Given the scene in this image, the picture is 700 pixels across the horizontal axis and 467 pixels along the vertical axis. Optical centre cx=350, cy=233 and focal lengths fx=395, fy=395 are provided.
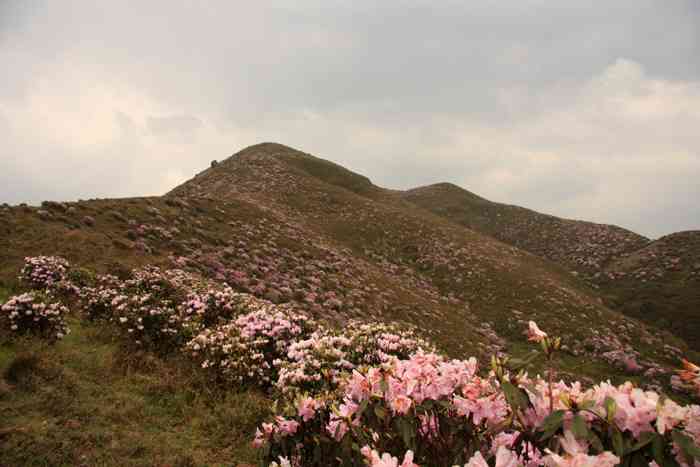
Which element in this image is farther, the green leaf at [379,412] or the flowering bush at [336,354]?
the flowering bush at [336,354]

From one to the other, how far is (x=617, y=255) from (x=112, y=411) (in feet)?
191

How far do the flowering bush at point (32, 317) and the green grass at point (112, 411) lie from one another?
429 millimetres

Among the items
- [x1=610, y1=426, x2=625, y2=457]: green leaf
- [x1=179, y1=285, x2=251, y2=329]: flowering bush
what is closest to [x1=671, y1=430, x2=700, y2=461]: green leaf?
[x1=610, y1=426, x2=625, y2=457]: green leaf

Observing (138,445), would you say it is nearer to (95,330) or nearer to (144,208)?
(95,330)

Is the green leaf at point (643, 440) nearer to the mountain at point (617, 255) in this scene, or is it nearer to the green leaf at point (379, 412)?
the green leaf at point (379, 412)

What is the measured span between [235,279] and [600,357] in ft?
71.3

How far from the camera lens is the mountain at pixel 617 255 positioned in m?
36.2

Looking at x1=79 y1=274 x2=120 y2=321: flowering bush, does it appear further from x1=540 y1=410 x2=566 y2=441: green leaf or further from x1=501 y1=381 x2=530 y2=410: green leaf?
x1=540 y1=410 x2=566 y2=441: green leaf

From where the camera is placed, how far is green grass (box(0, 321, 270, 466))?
6543mm

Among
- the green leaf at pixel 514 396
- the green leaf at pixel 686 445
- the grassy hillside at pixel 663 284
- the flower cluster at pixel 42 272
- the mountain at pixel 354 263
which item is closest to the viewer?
the green leaf at pixel 686 445

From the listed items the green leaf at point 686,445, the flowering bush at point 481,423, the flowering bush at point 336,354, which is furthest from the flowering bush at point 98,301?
the green leaf at point 686,445

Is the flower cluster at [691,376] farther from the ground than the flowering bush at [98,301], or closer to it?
farther from the ground

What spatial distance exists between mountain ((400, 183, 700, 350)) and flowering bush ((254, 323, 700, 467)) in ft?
122

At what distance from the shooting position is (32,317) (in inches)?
385
